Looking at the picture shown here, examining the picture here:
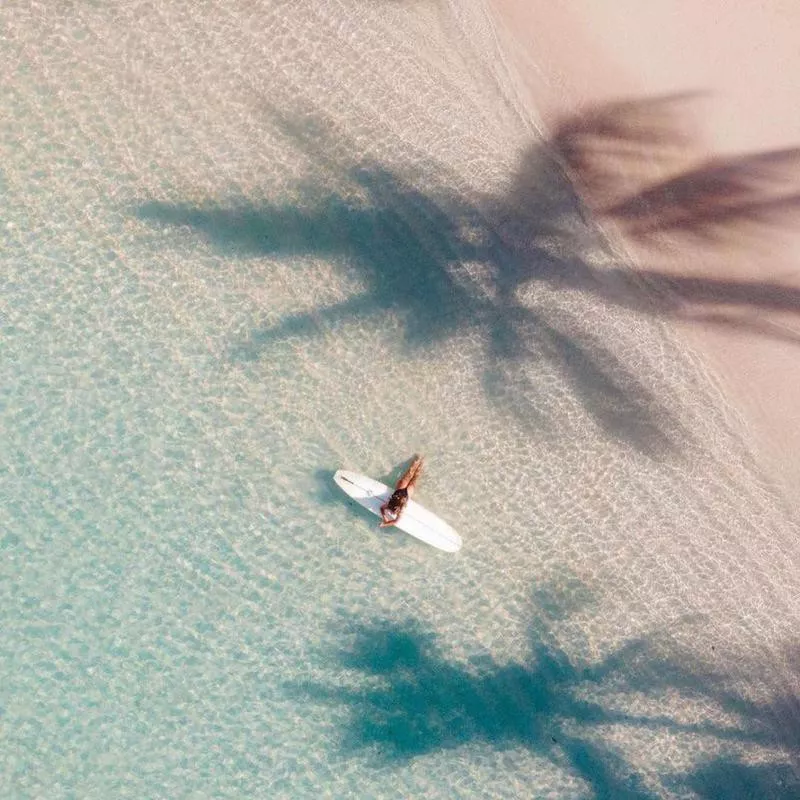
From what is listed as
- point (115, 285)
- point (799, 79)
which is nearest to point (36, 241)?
point (115, 285)

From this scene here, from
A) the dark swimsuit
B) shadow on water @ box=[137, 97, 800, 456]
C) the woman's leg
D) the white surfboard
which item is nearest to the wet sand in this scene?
shadow on water @ box=[137, 97, 800, 456]

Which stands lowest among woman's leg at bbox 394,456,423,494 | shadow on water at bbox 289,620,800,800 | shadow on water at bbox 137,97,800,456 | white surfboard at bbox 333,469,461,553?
shadow on water at bbox 289,620,800,800

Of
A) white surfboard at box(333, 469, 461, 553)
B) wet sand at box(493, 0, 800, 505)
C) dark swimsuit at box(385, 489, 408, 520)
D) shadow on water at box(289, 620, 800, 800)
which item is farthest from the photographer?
shadow on water at box(289, 620, 800, 800)

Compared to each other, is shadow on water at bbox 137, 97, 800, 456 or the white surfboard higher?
shadow on water at bbox 137, 97, 800, 456

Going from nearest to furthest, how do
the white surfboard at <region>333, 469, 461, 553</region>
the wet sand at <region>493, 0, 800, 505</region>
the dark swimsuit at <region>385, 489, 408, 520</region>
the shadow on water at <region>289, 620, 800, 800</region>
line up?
the wet sand at <region>493, 0, 800, 505</region>
the dark swimsuit at <region>385, 489, 408, 520</region>
the white surfboard at <region>333, 469, 461, 553</region>
the shadow on water at <region>289, 620, 800, 800</region>

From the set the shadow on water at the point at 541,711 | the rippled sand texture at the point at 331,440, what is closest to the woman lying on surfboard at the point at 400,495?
the rippled sand texture at the point at 331,440

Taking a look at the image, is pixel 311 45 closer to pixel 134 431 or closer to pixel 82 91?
pixel 82 91

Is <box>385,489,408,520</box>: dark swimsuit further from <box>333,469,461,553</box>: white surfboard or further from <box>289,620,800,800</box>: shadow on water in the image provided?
<box>289,620,800,800</box>: shadow on water

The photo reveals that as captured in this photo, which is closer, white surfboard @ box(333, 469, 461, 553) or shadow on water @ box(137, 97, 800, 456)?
shadow on water @ box(137, 97, 800, 456)

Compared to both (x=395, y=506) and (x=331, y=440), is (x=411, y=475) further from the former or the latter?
(x=331, y=440)

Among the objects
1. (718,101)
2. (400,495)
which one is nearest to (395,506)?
(400,495)
